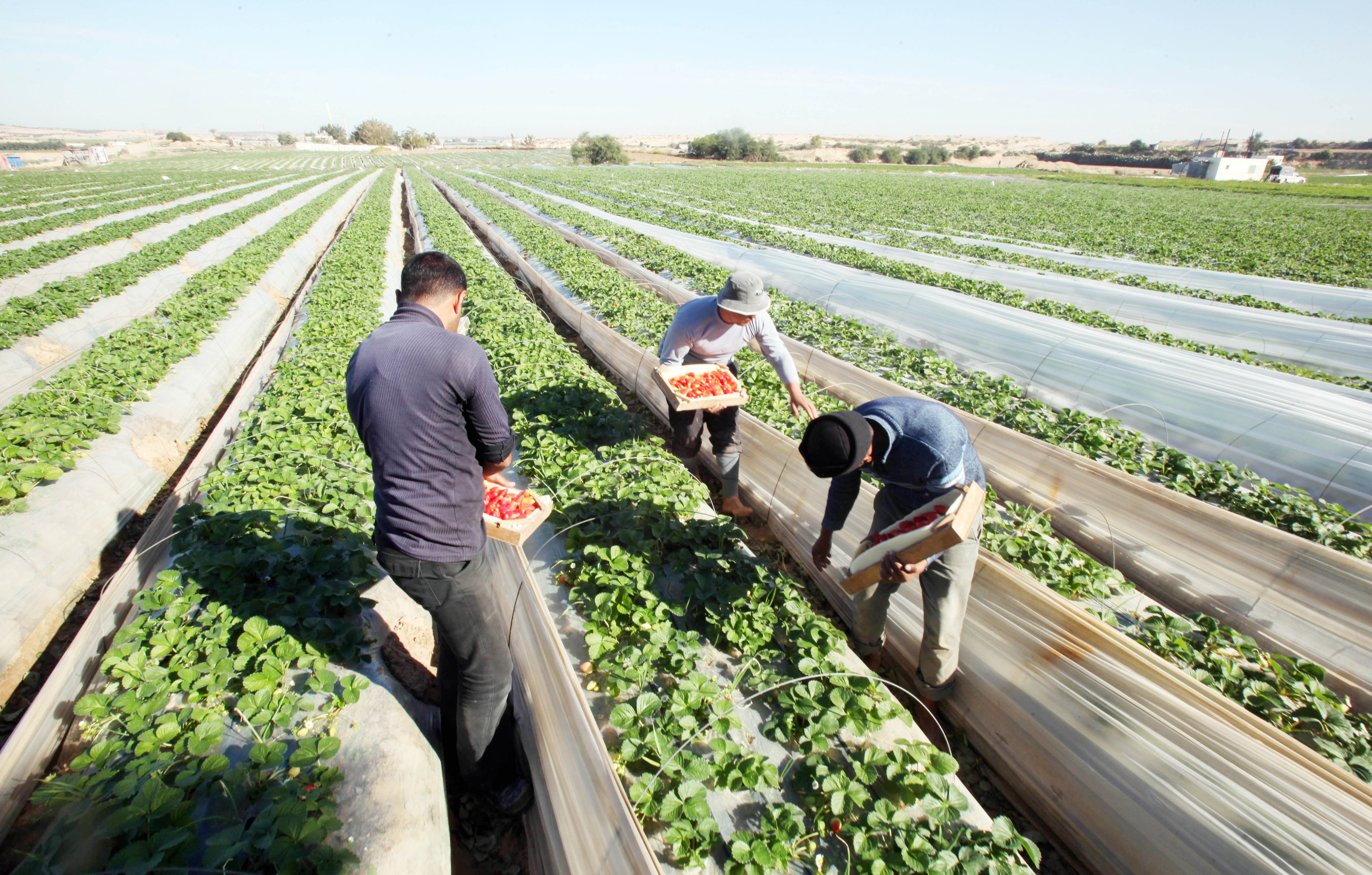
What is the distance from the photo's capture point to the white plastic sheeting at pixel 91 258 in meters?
11.4

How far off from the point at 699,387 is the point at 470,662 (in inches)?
103

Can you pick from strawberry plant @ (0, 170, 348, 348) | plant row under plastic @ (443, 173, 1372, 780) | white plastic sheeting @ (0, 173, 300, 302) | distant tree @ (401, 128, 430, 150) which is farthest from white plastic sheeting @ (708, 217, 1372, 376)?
distant tree @ (401, 128, 430, 150)

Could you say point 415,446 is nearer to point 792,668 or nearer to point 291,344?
point 792,668

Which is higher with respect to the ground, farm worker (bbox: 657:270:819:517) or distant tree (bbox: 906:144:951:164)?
distant tree (bbox: 906:144:951:164)

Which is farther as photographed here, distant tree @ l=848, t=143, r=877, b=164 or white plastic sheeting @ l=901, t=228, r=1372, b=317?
distant tree @ l=848, t=143, r=877, b=164

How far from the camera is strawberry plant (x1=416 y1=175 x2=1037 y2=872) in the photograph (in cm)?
245

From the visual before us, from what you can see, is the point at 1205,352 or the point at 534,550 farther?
the point at 1205,352

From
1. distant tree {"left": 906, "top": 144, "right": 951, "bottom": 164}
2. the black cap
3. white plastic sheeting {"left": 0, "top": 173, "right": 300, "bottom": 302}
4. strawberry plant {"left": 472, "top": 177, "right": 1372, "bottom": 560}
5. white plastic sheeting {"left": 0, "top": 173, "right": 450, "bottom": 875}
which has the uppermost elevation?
distant tree {"left": 906, "top": 144, "right": 951, "bottom": 164}

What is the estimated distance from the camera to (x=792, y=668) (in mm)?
3225

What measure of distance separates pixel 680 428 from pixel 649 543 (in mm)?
1138

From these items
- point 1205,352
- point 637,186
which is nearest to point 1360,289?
point 1205,352

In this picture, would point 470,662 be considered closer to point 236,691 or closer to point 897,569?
point 236,691

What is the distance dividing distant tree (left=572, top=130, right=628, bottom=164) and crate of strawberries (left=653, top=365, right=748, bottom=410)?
7558cm

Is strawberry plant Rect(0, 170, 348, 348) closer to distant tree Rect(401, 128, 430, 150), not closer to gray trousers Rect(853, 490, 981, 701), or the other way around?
gray trousers Rect(853, 490, 981, 701)
